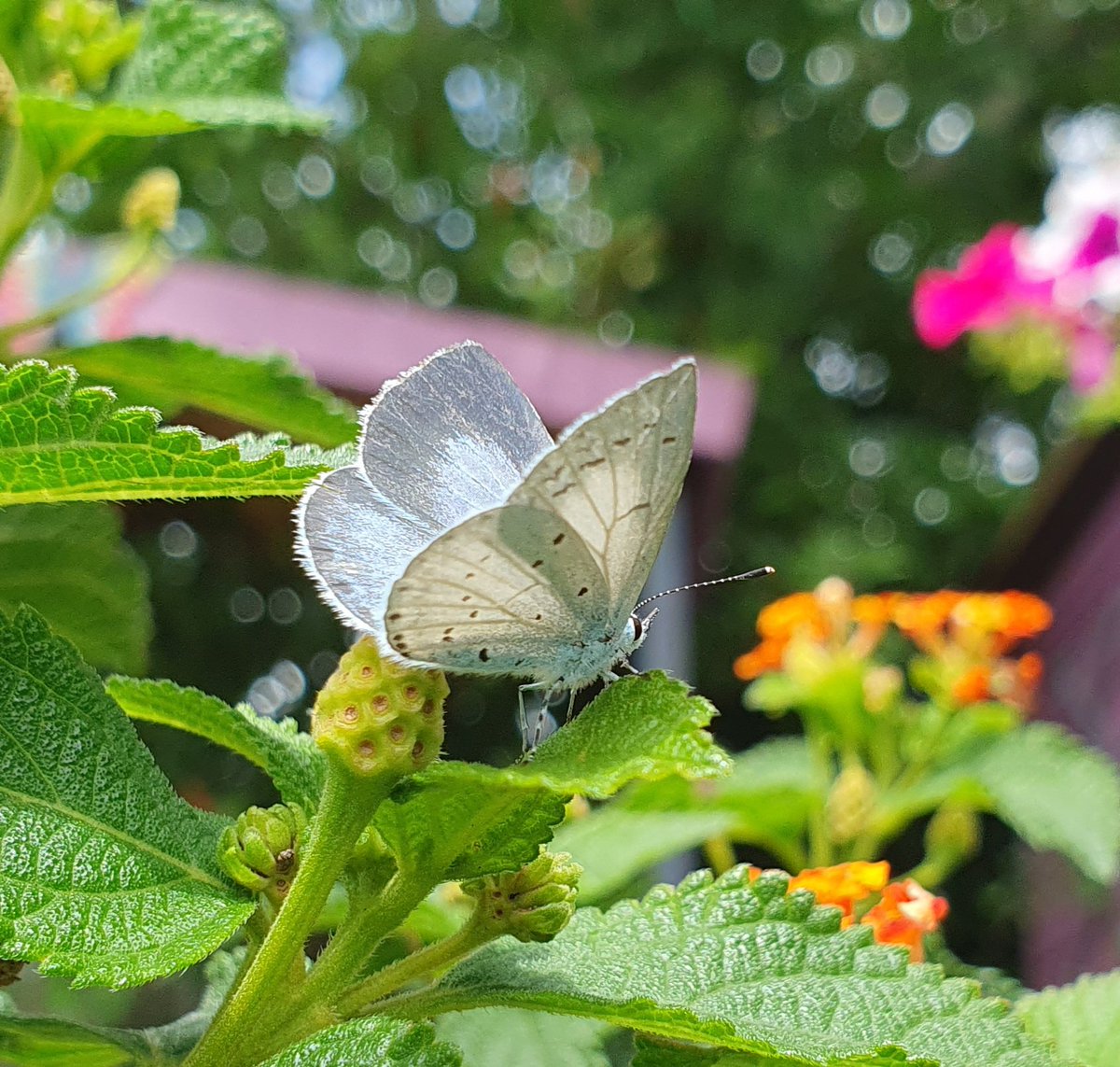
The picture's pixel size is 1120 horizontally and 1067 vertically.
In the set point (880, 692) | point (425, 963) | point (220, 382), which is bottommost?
point (880, 692)

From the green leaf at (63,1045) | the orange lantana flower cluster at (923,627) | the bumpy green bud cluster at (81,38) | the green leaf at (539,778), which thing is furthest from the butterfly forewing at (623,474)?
the orange lantana flower cluster at (923,627)

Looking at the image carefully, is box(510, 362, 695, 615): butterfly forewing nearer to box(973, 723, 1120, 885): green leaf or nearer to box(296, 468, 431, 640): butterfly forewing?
box(296, 468, 431, 640): butterfly forewing

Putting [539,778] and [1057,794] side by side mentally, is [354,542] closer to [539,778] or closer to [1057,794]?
[539,778]

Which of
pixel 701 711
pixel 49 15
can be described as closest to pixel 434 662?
pixel 701 711

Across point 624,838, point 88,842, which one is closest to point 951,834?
point 624,838

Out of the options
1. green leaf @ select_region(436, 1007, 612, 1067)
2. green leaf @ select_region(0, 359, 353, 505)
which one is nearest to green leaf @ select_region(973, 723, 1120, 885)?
green leaf @ select_region(436, 1007, 612, 1067)

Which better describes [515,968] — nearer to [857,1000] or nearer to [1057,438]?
[857,1000]
